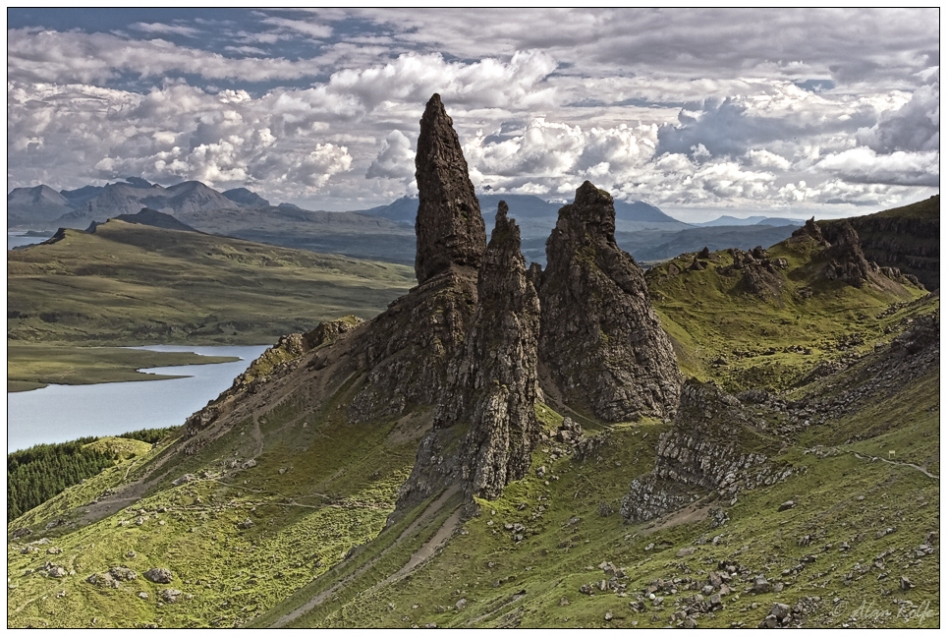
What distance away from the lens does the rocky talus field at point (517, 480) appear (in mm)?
47156

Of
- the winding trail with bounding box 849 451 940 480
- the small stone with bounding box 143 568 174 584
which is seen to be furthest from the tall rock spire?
the winding trail with bounding box 849 451 940 480

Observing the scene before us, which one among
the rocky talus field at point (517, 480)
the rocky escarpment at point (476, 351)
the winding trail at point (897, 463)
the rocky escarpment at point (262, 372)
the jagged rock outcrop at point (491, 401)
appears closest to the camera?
the rocky talus field at point (517, 480)

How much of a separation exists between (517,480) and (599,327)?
3721 cm

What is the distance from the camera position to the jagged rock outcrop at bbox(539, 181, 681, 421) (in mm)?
99812

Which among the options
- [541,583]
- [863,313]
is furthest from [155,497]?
[863,313]

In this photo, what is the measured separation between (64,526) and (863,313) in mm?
152418

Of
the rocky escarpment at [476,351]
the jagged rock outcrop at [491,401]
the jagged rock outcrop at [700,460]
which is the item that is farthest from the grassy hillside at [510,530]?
the jagged rock outcrop at [491,401]

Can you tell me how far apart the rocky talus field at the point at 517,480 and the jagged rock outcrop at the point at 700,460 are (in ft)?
0.57

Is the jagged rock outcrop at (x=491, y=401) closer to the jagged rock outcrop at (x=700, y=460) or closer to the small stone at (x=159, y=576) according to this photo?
the jagged rock outcrop at (x=700, y=460)

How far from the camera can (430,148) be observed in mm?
132875

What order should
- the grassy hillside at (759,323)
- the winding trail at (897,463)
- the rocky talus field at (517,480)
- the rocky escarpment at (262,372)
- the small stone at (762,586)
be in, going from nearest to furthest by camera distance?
the small stone at (762,586)
the rocky talus field at (517,480)
the winding trail at (897,463)
the rocky escarpment at (262,372)
the grassy hillside at (759,323)

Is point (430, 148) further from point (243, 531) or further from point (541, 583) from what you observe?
point (541, 583)

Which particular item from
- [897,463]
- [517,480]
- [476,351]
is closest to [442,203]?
[476,351]

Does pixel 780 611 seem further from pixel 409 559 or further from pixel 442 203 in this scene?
pixel 442 203
